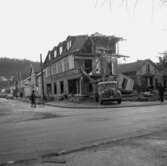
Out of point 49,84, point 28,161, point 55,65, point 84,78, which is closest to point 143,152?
point 28,161

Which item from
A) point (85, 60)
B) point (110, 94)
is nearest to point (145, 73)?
point (85, 60)

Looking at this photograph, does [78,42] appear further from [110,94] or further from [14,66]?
[14,66]

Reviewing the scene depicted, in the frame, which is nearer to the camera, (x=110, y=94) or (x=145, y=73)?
(x=110, y=94)

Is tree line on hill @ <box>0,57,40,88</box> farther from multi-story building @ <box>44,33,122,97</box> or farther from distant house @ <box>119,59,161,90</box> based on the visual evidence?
multi-story building @ <box>44,33,122,97</box>

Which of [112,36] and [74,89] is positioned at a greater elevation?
[112,36]

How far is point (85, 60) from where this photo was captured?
34.5 m

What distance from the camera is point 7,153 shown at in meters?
6.57

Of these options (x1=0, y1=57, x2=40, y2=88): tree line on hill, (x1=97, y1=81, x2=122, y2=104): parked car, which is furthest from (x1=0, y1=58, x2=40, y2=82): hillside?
(x1=97, y1=81, x2=122, y2=104): parked car

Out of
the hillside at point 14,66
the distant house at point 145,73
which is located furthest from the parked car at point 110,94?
the hillside at point 14,66

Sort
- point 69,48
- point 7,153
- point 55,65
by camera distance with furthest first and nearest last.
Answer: point 55,65 < point 69,48 < point 7,153

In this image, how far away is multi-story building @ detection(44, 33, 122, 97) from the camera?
33.5m

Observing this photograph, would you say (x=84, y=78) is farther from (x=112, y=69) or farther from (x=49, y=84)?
(x=49, y=84)

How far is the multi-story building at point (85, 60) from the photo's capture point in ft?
110

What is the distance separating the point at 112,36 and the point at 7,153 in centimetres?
3126
